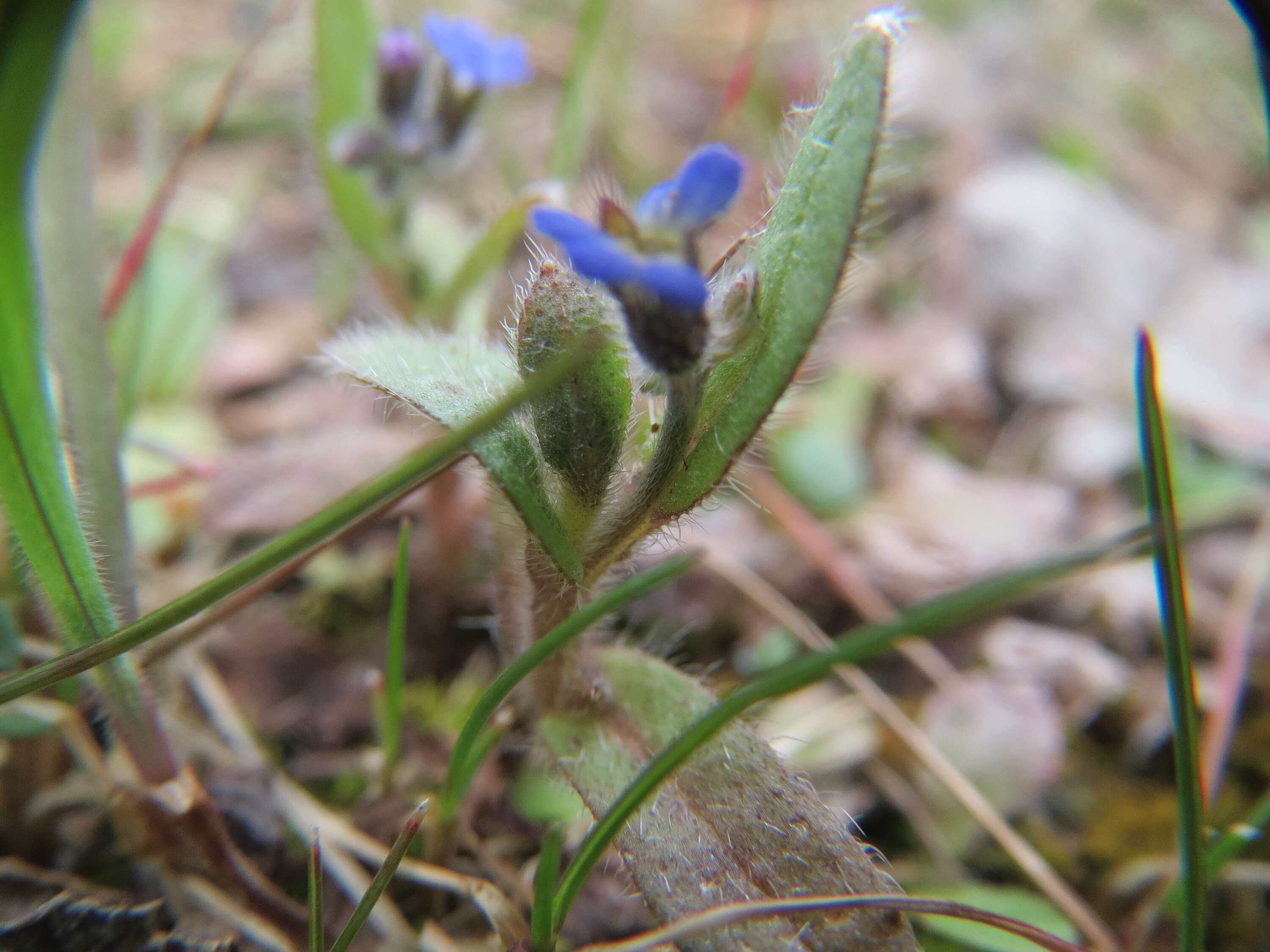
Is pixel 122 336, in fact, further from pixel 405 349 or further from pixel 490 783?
pixel 490 783

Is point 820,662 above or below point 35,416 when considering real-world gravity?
below

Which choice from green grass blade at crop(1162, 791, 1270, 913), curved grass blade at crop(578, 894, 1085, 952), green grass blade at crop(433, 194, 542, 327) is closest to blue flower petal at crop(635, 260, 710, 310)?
curved grass blade at crop(578, 894, 1085, 952)

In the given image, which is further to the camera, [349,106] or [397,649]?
[349,106]

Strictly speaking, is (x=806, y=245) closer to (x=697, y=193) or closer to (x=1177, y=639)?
(x=697, y=193)

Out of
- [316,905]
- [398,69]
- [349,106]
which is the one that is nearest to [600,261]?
[316,905]

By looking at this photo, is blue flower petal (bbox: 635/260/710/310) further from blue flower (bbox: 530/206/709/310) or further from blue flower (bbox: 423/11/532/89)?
blue flower (bbox: 423/11/532/89)

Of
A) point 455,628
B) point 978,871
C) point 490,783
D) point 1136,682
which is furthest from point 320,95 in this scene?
point 1136,682

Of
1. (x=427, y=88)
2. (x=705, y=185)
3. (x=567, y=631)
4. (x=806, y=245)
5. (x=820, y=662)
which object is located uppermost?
(x=427, y=88)
